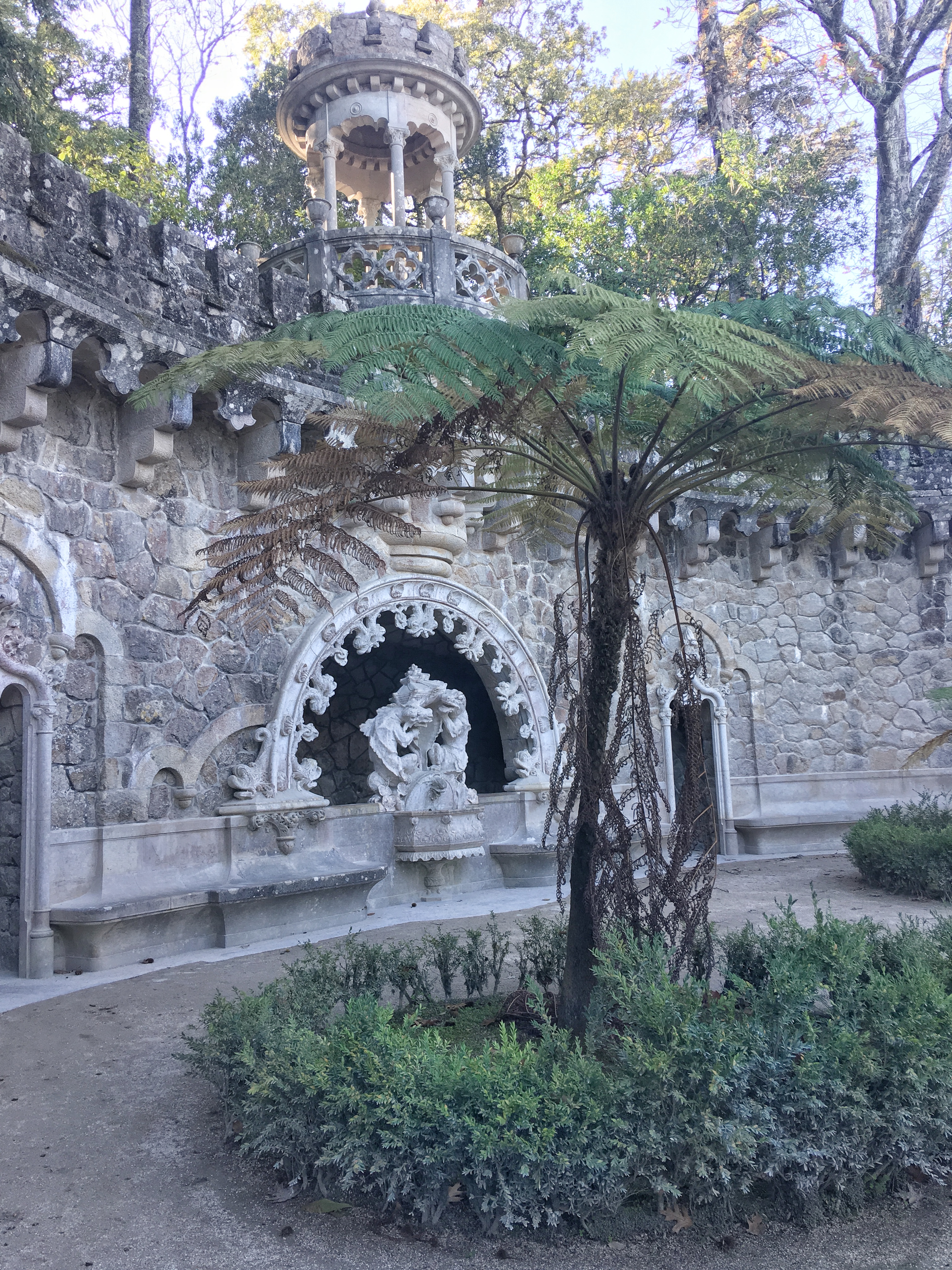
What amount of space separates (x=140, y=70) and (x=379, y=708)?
1028 centimetres

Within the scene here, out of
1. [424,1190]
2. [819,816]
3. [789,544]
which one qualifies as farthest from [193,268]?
[819,816]

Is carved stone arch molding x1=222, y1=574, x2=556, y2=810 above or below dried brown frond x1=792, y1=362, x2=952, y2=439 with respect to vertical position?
below

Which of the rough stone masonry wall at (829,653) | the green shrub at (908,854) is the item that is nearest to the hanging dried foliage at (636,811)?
the green shrub at (908,854)

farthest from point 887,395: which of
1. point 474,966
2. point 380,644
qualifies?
point 380,644

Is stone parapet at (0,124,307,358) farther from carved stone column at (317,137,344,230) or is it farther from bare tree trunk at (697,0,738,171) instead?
bare tree trunk at (697,0,738,171)

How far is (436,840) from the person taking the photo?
826 centimetres

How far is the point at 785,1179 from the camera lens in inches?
112

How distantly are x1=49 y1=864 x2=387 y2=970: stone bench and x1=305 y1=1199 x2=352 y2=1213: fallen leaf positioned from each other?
3428mm

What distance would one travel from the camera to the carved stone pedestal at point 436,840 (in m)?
8.19

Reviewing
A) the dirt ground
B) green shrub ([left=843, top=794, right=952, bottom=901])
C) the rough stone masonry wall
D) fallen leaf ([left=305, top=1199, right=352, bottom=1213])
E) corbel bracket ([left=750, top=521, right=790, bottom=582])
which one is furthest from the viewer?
the rough stone masonry wall

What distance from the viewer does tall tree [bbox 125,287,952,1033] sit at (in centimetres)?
353

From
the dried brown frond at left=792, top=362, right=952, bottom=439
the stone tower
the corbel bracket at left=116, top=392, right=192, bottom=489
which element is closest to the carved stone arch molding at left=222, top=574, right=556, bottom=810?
the corbel bracket at left=116, top=392, right=192, bottom=489

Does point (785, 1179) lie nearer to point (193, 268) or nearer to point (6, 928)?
point (6, 928)

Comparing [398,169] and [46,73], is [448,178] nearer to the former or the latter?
[398,169]
